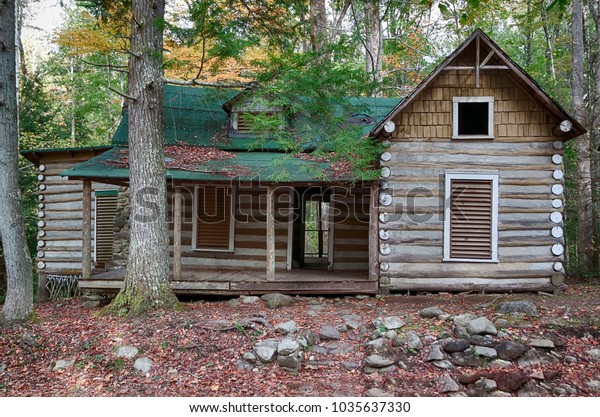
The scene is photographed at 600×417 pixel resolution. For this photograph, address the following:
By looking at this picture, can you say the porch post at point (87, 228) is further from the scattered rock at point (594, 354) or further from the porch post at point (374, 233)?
the scattered rock at point (594, 354)

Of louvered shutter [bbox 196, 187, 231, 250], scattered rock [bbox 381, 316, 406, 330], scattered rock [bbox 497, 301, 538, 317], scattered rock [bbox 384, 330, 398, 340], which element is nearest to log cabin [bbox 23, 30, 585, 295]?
louvered shutter [bbox 196, 187, 231, 250]

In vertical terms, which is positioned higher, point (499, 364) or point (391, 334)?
point (391, 334)

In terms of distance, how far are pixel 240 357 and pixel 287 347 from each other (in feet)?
2.37

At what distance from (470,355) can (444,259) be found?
3905 millimetres

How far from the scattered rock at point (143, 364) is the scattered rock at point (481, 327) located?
495 cm

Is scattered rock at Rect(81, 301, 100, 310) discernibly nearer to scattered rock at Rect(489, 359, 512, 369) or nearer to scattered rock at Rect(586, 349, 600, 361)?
scattered rock at Rect(489, 359, 512, 369)

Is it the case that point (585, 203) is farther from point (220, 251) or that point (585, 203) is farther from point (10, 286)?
point (10, 286)

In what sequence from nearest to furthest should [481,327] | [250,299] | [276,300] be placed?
[481,327], [276,300], [250,299]

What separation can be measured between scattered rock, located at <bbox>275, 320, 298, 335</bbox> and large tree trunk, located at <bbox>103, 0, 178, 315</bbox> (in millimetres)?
2401

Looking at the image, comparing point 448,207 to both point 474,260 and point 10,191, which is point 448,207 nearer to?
point 474,260

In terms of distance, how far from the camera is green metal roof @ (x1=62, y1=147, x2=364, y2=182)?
960 cm

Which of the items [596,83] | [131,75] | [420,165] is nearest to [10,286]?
[131,75]

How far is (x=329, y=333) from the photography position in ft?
23.4

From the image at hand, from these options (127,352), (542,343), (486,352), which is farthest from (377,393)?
(127,352)
